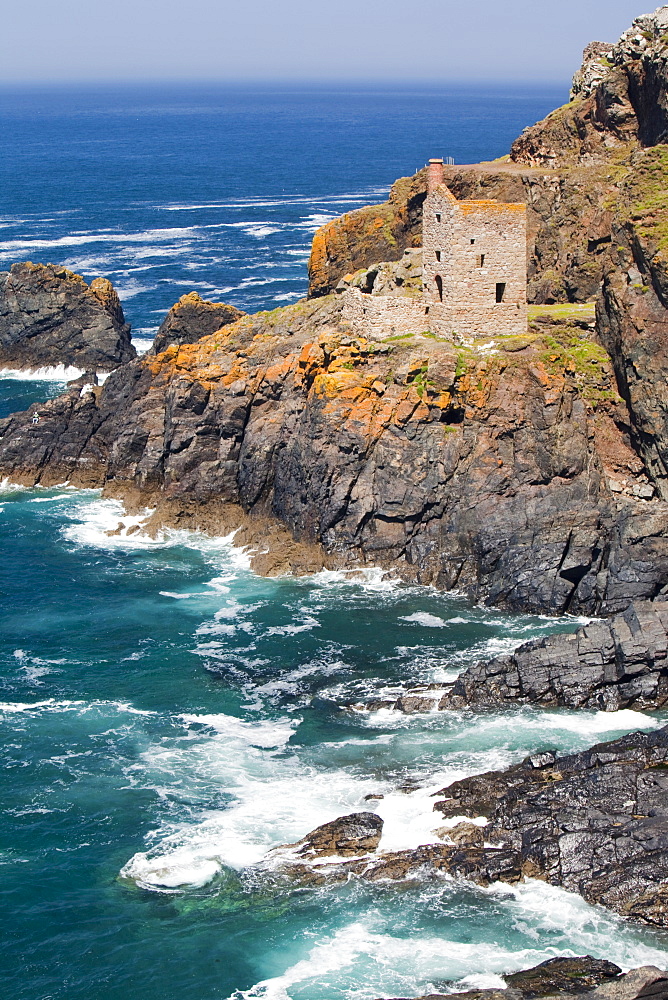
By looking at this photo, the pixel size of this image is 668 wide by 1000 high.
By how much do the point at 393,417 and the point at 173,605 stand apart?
15074 mm

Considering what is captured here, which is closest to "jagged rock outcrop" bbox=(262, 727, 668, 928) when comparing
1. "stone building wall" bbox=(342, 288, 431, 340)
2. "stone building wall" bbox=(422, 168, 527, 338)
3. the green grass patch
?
"stone building wall" bbox=(422, 168, 527, 338)

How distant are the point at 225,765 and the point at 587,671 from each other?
15.0 m

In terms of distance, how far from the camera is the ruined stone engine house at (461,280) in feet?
223

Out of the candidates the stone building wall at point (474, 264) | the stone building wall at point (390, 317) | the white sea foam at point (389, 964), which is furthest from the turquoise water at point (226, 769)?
the stone building wall at point (474, 264)

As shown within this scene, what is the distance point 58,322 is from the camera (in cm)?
10688

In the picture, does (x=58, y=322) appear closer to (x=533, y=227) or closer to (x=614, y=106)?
(x=533, y=227)

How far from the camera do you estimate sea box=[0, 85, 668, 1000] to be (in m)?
37.4

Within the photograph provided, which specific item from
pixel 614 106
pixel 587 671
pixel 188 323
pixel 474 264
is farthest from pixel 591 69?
pixel 587 671

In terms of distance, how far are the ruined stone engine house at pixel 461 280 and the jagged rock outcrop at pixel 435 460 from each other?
1824 mm

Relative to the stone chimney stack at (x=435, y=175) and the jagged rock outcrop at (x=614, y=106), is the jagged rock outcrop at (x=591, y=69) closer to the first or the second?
the jagged rock outcrop at (x=614, y=106)

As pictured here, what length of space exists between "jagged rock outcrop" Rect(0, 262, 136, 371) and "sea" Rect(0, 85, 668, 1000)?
28.3 metres

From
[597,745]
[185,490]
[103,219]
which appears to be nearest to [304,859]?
[597,745]

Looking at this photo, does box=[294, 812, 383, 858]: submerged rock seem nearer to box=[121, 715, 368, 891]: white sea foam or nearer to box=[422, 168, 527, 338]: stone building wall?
box=[121, 715, 368, 891]: white sea foam

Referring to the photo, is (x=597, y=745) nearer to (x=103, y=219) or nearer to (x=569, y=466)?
(x=569, y=466)
